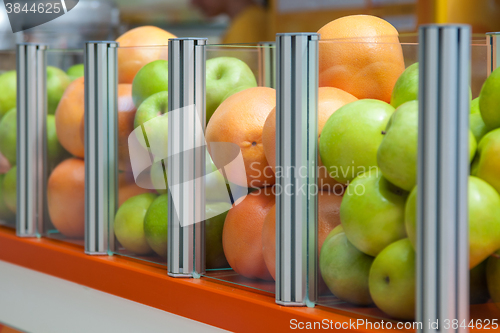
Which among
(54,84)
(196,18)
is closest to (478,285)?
(54,84)

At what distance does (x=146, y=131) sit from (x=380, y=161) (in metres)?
0.34

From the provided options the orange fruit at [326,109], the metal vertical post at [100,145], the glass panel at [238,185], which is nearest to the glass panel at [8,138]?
the metal vertical post at [100,145]

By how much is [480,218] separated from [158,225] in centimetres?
39

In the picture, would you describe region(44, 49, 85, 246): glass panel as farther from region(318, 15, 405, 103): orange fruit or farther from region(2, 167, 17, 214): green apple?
region(318, 15, 405, 103): orange fruit

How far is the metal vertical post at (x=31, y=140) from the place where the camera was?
879 mm

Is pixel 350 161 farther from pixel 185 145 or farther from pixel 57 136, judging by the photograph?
pixel 57 136

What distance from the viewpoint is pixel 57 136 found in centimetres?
87

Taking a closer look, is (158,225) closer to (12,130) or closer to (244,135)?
(244,135)

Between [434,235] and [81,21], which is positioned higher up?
[81,21]

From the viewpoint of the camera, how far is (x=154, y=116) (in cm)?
70

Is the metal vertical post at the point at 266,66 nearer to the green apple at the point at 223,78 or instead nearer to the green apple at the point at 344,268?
the green apple at the point at 223,78

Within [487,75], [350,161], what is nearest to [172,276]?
[350,161]

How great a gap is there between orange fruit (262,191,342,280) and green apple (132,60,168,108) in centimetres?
24

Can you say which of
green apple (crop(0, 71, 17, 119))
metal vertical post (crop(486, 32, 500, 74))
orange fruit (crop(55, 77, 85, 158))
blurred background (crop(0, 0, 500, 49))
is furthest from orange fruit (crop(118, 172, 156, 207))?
blurred background (crop(0, 0, 500, 49))
